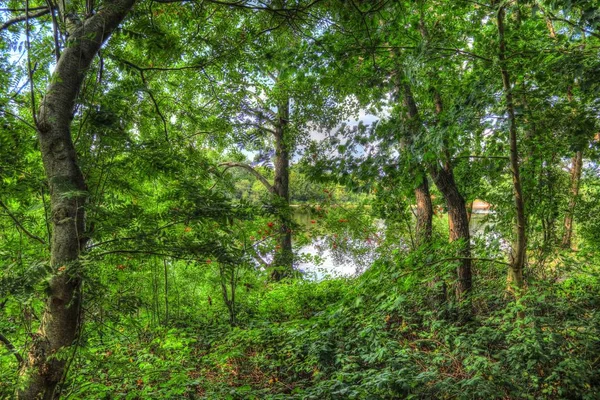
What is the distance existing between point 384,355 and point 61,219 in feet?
8.08

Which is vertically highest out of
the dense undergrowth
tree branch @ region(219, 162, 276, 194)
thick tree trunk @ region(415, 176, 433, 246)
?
tree branch @ region(219, 162, 276, 194)

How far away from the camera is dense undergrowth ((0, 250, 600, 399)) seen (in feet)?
7.04

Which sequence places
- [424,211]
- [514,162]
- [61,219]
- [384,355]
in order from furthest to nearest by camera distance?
1. [424,211]
2. [384,355]
3. [514,162]
4. [61,219]

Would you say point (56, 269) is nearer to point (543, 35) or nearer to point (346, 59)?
point (346, 59)

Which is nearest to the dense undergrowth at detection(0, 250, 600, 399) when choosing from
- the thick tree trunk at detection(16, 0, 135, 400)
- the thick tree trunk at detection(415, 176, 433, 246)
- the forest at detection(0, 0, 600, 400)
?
the forest at detection(0, 0, 600, 400)

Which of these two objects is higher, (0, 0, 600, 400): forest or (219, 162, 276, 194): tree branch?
(219, 162, 276, 194): tree branch

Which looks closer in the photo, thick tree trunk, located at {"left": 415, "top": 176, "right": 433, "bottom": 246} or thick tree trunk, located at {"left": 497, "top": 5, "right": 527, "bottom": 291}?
thick tree trunk, located at {"left": 497, "top": 5, "right": 527, "bottom": 291}

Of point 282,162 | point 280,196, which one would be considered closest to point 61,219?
point 280,196

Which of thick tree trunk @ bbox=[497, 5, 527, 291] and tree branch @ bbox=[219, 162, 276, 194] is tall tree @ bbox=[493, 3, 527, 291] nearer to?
thick tree trunk @ bbox=[497, 5, 527, 291]

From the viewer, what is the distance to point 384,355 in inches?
108

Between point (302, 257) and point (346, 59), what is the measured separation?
13.7 feet

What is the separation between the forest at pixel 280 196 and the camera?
5.21 feet

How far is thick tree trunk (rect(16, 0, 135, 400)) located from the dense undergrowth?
0.44 feet

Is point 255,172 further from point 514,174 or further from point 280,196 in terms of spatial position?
point 514,174
